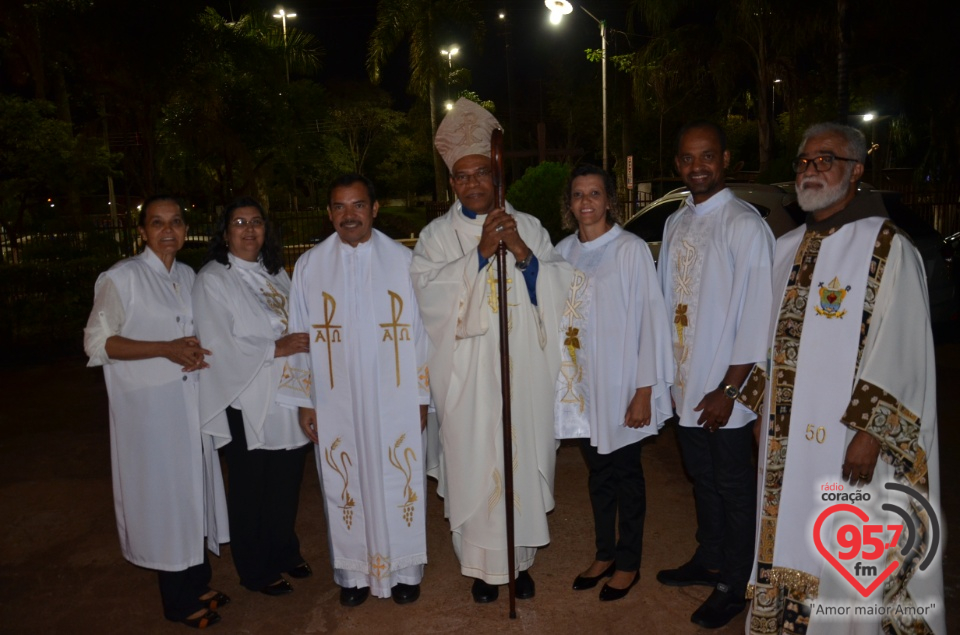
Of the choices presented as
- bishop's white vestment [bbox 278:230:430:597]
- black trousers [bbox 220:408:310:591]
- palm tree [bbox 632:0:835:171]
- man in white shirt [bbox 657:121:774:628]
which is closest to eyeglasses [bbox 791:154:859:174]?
man in white shirt [bbox 657:121:774:628]

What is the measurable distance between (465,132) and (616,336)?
129cm

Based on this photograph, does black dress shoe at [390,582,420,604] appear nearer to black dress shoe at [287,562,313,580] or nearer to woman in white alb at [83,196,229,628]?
black dress shoe at [287,562,313,580]

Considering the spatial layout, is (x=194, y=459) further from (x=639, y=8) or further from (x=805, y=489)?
(x=639, y=8)

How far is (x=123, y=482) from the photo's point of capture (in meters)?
3.85

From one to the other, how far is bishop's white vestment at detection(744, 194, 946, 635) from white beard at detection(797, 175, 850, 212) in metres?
0.08

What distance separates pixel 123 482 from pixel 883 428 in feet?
11.4

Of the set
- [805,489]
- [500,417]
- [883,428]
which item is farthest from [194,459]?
[883,428]

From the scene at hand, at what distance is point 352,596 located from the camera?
410 centimetres

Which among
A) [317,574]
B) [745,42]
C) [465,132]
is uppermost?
[745,42]

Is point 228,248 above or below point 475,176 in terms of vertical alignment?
below

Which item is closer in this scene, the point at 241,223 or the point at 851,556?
the point at 851,556

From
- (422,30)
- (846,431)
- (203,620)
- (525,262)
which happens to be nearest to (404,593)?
(203,620)

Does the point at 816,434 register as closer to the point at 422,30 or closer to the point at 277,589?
the point at 277,589

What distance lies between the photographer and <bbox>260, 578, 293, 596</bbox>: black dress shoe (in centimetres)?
422
